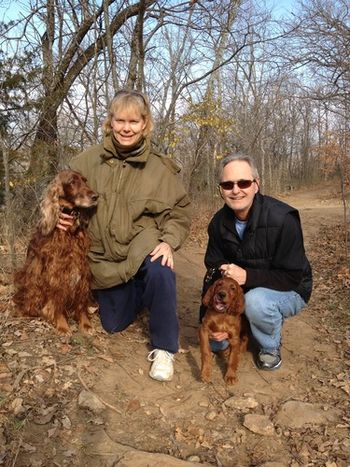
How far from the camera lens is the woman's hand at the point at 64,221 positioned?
360 cm

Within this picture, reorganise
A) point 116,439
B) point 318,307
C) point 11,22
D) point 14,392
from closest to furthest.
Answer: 1. point 116,439
2. point 14,392
3. point 318,307
4. point 11,22

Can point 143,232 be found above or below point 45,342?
above

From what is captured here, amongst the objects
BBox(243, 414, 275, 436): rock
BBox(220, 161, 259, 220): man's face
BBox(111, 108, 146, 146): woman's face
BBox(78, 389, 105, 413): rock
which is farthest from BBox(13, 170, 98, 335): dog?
BBox(243, 414, 275, 436): rock

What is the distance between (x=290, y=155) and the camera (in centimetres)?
3856

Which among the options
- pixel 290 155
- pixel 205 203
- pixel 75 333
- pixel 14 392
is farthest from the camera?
pixel 290 155

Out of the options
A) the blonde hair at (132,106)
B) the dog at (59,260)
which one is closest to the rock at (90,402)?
the dog at (59,260)

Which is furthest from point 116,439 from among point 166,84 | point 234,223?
point 166,84

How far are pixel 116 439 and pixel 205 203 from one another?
A: 33.2 ft

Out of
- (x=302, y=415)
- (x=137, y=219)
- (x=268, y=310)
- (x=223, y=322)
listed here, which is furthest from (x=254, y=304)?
(x=137, y=219)

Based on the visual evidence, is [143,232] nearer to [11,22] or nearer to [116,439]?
[116,439]

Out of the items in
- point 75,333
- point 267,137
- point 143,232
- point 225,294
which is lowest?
point 75,333

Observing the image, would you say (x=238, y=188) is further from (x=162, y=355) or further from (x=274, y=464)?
(x=274, y=464)

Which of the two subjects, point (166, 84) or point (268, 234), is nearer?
point (268, 234)

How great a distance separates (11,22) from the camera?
7.23 m
